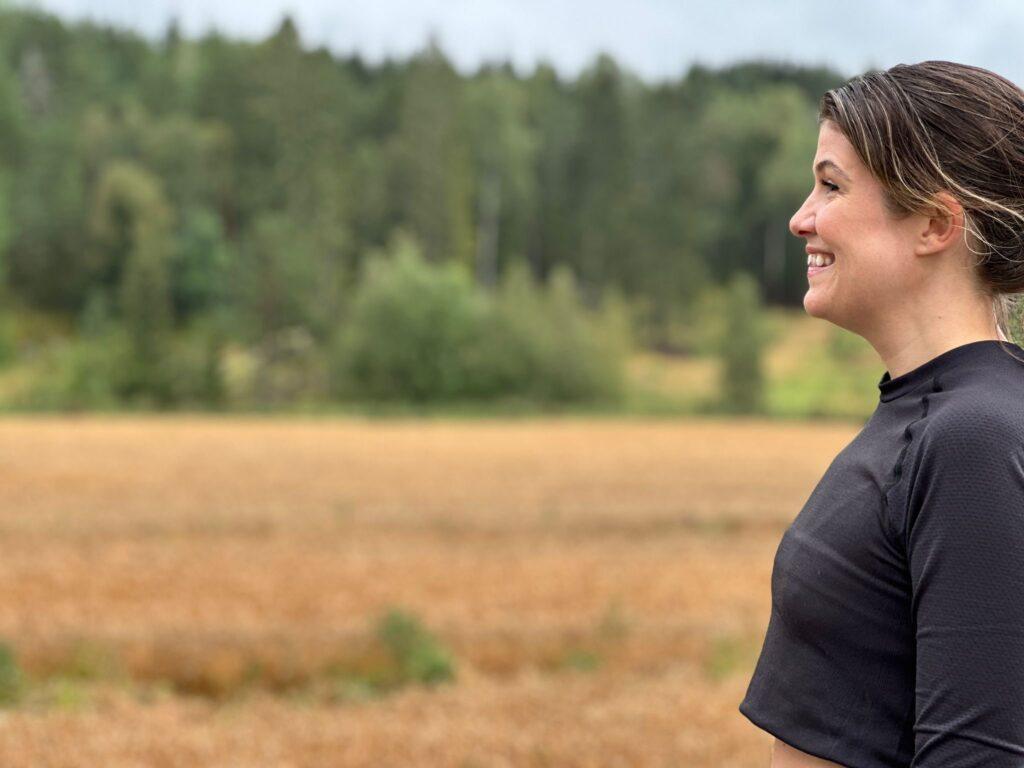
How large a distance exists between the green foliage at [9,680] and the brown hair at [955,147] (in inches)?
287

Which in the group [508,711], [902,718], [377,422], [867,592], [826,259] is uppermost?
[826,259]

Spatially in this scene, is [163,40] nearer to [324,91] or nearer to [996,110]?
[324,91]

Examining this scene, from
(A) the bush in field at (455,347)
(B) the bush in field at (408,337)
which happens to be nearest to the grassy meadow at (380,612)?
(B) the bush in field at (408,337)

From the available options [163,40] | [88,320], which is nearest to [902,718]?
[88,320]

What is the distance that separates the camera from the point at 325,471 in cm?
2716

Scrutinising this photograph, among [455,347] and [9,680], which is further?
[455,347]

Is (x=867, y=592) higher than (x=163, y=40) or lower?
lower

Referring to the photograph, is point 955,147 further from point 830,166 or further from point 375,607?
point 375,607

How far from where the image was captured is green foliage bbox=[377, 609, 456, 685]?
29.4 ft

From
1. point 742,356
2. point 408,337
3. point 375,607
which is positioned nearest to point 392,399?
point 408,337

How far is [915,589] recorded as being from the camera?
151 centimetres

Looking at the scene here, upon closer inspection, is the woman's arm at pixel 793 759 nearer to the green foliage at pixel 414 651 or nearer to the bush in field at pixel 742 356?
the green foliage at pixel 414 651

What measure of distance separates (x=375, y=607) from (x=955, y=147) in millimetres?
10582

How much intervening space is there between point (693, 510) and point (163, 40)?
318 feet
